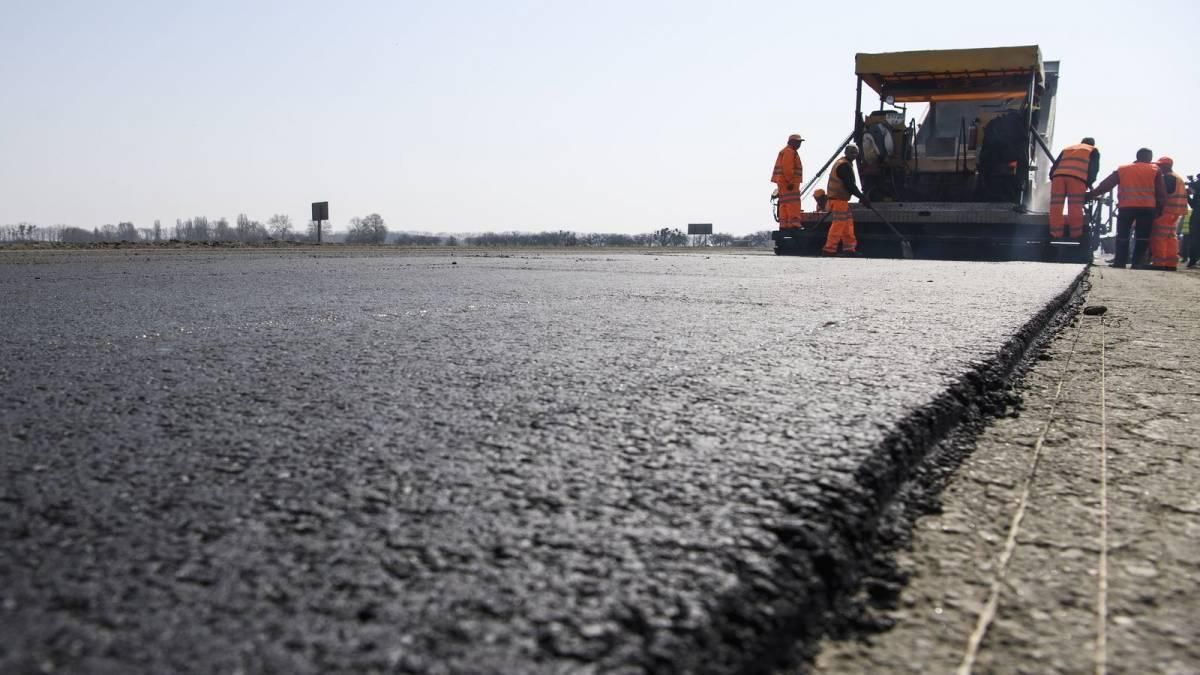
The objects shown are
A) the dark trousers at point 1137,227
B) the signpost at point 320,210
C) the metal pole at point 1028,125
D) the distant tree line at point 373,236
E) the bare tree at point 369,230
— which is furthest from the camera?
the bare tree at point 369,230

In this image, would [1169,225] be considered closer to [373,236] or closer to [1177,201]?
[1177,201]

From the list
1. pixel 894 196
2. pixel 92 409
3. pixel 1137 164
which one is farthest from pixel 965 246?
pixel 92 409

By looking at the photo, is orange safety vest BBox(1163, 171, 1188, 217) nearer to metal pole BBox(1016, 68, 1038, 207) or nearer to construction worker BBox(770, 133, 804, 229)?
metal pole BBox(1016, 68, 1038, 207)

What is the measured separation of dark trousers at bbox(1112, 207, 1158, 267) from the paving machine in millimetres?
525

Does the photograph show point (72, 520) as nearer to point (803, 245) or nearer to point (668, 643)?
point (668, 643)

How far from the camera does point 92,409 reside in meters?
1.62

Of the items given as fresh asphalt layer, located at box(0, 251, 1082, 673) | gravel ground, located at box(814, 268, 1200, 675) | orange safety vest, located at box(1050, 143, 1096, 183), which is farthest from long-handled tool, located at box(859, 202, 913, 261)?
gravel ground, located at box(814, 268, 1200, 675)

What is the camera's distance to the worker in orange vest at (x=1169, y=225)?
13.2m

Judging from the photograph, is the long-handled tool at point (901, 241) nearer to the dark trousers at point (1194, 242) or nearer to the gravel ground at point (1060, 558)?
the dark trousers at point (1194, 242)

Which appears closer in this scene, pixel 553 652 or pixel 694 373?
pixel 553 652

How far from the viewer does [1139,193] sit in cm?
1314

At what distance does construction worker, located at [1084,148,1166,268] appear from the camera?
516 inches

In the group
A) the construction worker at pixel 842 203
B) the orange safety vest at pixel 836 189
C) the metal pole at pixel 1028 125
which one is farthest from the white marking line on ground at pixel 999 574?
the metal pole at pixel 1028 125

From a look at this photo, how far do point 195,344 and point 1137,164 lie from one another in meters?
14.3
